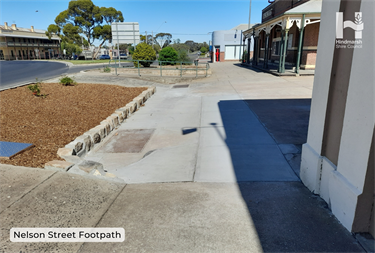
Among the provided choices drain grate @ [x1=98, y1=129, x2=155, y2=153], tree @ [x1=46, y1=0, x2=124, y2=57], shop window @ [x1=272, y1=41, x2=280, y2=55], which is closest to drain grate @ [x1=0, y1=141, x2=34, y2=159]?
drain grate @ [x1=98, y1=129, x2=155, y2=153]

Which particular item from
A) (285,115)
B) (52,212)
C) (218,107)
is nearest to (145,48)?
(218,107)

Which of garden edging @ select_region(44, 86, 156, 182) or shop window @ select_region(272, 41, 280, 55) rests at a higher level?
shop window @ select_region(272, 41, 280, 55)

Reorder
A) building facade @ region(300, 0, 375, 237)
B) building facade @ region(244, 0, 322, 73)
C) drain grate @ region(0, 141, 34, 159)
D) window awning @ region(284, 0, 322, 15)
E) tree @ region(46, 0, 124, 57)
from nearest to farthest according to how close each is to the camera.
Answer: building facade @ region(300, 0, 375, 237), drain grate @ region(0, 141, 34, 159), window awning @ region(284, 0, 322, 15), building facade @ region(244, 0, 322, 73), tree @ region(46, 0, 124, 57)

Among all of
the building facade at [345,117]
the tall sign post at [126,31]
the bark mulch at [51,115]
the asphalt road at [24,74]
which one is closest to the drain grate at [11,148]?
the bark mulch at [51,115]

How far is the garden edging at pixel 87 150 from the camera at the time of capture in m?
4.22

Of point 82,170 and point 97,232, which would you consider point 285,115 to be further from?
point 97,232

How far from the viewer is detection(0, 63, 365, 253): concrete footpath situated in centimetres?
273

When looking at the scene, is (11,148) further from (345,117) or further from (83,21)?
(83,21)

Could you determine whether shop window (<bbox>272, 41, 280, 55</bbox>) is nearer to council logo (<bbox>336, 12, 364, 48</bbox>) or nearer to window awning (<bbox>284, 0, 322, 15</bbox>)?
window awning (<bbox>284, 0, 322, 15</bbox>)

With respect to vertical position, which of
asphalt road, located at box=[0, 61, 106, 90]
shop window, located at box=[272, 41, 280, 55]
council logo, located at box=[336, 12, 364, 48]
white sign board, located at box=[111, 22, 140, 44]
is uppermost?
white sign board, located at box=[111, 22, 140, 44]

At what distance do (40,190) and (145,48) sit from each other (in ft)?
73.9

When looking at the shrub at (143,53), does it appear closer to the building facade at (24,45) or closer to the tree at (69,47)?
the tree at (69,47)

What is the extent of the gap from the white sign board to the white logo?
23967mm

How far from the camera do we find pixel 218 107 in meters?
9.31
